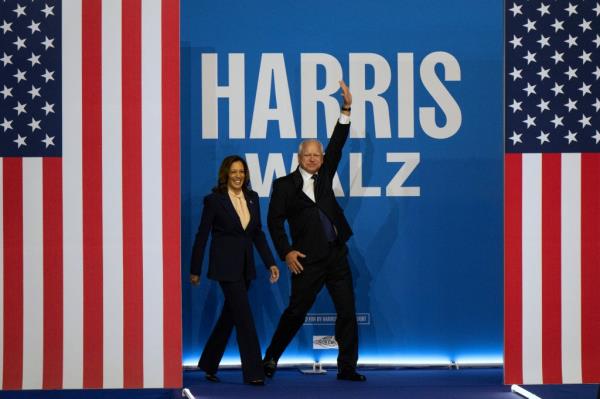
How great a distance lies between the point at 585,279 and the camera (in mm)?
5781

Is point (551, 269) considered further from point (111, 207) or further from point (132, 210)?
point (111, 207)

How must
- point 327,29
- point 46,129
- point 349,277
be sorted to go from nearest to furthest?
point 46,129 → point 349,277 → point 327,29


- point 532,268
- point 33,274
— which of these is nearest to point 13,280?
point 33,274

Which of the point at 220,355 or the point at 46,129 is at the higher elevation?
the point at 46,129

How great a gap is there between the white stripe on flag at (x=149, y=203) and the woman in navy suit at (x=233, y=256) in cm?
69

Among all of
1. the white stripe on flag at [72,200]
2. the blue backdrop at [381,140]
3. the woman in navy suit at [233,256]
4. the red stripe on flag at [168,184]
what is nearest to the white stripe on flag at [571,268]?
the blue backdrop at [381,140]

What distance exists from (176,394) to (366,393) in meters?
1.19

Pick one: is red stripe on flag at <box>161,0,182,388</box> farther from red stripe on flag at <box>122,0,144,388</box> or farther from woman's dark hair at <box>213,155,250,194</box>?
woman's dark hair at <box>213,155,250,194</box>

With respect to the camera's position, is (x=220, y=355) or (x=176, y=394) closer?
(x=176, y=394)

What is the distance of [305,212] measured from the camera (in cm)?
636

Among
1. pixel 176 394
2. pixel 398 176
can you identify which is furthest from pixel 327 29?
pixel 176 394

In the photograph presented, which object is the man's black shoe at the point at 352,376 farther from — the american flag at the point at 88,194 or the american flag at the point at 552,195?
the american flag at the point at 88,194

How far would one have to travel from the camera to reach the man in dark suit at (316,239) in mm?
6297

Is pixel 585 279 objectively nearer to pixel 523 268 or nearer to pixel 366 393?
pixel 523 268
